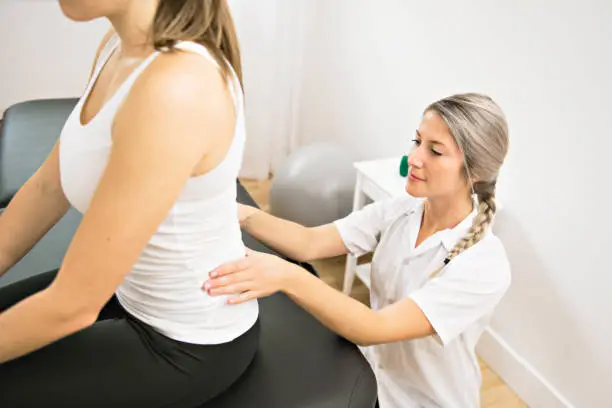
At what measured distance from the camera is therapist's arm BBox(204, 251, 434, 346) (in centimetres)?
91

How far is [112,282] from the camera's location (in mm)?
722

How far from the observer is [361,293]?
7.37 ft

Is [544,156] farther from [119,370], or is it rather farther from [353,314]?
[119,370]

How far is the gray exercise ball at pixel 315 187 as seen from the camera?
2.25 meters

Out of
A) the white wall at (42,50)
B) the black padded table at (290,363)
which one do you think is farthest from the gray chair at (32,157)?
the white wall at (42,50)

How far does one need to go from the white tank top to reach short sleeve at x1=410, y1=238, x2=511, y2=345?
0.37 meters

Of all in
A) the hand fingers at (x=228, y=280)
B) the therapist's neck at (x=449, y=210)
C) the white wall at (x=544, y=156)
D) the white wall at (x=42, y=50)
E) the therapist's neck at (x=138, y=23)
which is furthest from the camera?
the white wall at (x=42, y=50)

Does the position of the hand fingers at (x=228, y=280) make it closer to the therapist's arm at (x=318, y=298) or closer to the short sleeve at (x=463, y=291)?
the therapist's arm at (x=318, y=298)

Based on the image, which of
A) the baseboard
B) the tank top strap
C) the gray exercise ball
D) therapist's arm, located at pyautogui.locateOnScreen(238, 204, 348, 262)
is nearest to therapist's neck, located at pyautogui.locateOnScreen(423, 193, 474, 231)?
therapist's arm, located at pyautogui.locateOnScreen(238, 204, 348, 262)

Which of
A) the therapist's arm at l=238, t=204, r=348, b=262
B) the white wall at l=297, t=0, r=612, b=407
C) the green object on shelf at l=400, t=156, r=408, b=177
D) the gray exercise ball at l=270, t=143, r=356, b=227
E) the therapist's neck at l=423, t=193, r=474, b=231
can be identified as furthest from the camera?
the gray exercise ball at l=270, t=143, r=356, b=227

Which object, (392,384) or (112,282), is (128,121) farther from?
(392,384)

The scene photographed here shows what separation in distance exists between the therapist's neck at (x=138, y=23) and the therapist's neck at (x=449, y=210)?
73 cm

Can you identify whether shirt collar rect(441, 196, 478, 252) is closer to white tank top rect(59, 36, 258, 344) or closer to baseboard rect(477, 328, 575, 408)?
white tank top rect(59, 36, 258, 344)

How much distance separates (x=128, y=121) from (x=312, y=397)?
61 cm
